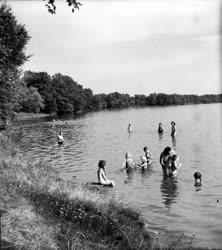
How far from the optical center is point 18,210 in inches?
307

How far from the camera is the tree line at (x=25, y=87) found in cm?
3060

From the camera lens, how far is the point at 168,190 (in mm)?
17641

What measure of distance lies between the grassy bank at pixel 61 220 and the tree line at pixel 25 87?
4.74 m

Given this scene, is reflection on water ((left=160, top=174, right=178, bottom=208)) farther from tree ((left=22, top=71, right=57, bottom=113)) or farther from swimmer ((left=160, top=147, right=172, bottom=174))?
tree ((left=22, top=71, right=57, bottom=113))

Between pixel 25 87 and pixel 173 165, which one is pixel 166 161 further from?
pixel 25 87

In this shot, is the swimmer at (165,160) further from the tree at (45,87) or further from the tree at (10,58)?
the tree at (45,87)

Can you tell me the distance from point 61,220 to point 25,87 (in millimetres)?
50910

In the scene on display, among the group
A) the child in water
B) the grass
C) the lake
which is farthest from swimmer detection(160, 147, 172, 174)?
the grass

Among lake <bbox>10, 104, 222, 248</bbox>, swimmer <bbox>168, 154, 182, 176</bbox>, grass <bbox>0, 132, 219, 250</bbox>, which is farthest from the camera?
swimmer <bbox>168, 154, 182, 176</bbox>

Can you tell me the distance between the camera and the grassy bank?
7.15 m

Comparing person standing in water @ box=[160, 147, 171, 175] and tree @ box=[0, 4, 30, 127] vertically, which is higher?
tree @ box=[0, 4, 30, 127]

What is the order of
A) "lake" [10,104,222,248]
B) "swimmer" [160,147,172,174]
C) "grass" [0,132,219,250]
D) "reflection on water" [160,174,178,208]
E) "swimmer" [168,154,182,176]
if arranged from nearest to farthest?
"grass" [0,132,219,250] → "lake" [10,104,222,248] → "reflection on water" [160,174,178,208] → "swimmer" [168,154,182,176] → "swimmer" [160,147,172,174]

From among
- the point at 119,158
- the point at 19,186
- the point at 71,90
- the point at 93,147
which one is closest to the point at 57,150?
the point at 93,147

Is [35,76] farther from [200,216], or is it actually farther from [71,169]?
[200,216]
